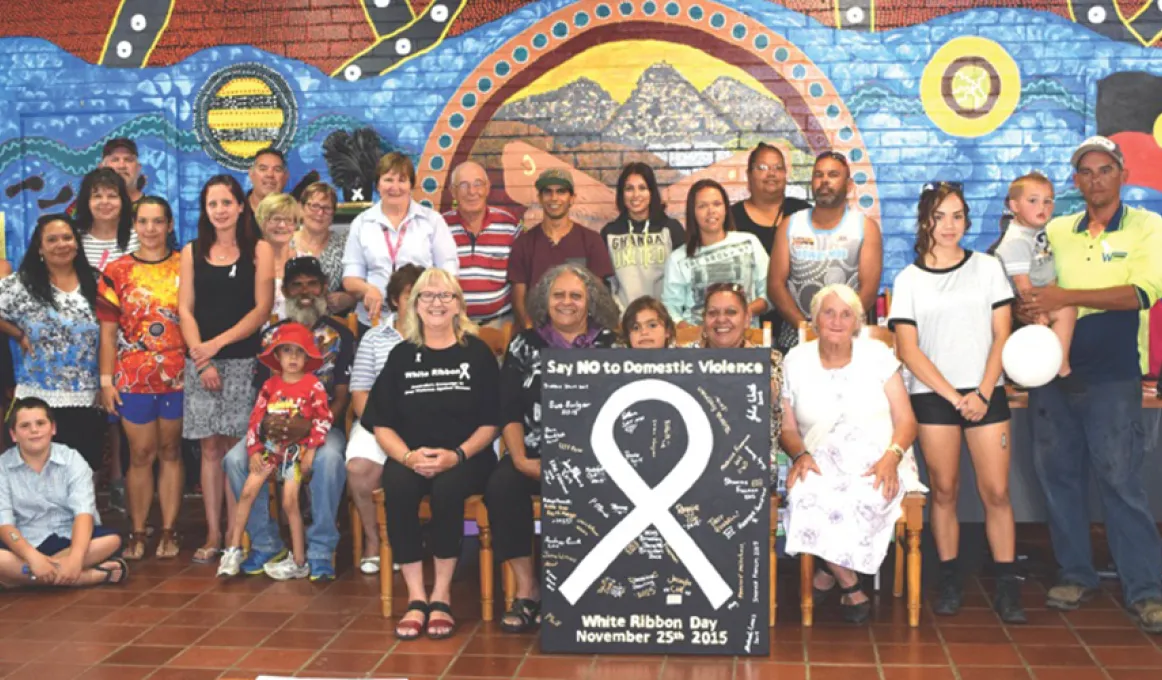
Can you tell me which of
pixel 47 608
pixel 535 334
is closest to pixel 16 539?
pixel 47 608

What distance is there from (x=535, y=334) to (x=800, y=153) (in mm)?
3037

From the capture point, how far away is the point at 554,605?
158 inches

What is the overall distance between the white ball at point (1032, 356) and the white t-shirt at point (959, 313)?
Result: 0.29ft

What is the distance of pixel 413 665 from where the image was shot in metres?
3.94

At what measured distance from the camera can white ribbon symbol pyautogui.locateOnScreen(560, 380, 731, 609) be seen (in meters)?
3.97

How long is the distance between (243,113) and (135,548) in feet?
10.0

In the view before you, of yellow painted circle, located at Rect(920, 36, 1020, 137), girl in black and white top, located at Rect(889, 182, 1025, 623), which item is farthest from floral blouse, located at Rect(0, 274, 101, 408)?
yellow painted circle, located at Rect(920, 36, 1020, 137)

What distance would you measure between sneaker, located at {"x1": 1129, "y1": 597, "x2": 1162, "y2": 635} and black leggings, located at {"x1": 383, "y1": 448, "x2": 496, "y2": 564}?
7.94ft

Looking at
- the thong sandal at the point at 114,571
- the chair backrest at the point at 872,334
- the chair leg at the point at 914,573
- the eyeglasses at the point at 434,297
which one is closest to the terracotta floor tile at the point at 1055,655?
the chair leg at the point at 914,573

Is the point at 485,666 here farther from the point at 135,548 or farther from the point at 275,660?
the point at 135,548

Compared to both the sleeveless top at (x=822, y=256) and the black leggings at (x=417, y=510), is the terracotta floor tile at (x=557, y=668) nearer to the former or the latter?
the black leggings at (x=417, y=510)

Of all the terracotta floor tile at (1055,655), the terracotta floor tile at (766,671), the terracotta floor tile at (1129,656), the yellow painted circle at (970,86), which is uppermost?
the yellow painted circle at (970,86)

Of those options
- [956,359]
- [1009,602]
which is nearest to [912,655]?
[1009,602]

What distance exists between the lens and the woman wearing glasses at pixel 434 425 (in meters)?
4.37
